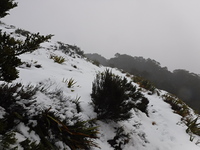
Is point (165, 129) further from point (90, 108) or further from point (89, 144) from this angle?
point (89, 144)

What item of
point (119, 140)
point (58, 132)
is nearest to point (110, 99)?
point (119, 140)

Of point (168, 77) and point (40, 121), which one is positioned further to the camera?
point (168, 77)

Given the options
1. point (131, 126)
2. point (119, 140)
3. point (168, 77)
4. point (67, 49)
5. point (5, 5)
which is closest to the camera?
point (5, 5)

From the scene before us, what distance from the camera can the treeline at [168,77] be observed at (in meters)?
19.6

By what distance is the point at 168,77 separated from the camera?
27.0 metres

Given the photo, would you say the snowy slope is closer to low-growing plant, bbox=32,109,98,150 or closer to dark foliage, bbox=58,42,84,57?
low-growing plant, bbox=32,109,98,150

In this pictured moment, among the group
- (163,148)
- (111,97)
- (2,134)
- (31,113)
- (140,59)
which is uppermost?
(140,59)

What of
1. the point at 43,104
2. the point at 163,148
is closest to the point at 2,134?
the point at 43,104

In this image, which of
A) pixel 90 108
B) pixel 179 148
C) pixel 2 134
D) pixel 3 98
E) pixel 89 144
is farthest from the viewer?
pixel 179 148

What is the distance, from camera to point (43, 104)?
98.8 inches

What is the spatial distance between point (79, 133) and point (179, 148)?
3.08 meters

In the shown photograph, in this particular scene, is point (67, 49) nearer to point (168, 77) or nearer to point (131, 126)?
point (131, 126)

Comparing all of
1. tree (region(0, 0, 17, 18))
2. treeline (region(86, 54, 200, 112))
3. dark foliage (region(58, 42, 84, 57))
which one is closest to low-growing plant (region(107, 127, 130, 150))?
tree (region(0, 0, 17, 18))

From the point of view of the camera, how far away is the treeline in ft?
64.4
